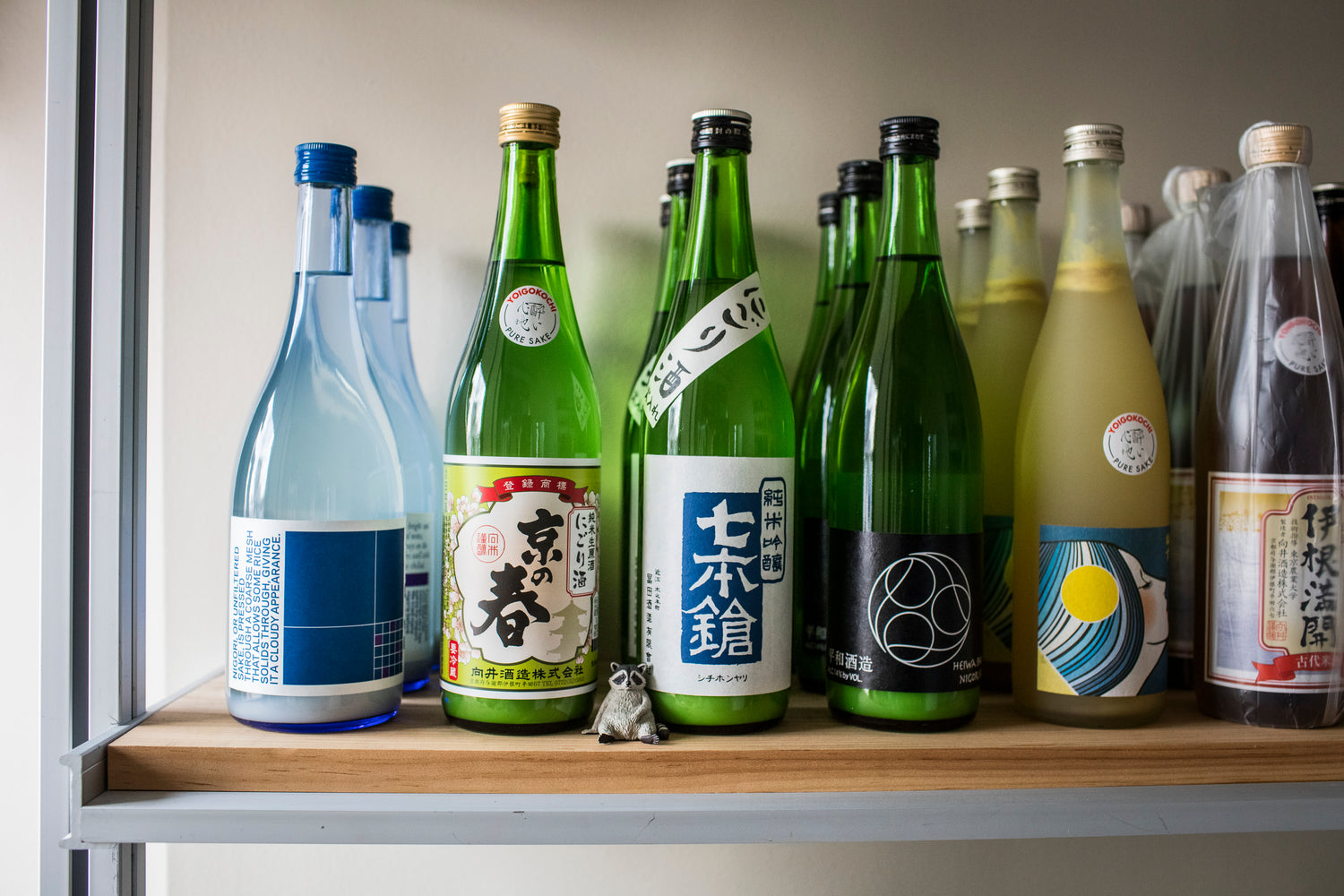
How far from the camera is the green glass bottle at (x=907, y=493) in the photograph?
21.2 inches

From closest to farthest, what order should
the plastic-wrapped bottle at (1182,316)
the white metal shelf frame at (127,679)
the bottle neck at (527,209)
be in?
the white metal shelf frame at (127,679), the bottle neck at (527,209), the plastic-wrapped bottle at (1182,316)

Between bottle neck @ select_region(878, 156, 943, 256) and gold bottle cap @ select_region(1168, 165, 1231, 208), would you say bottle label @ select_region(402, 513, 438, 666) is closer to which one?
bottle neck @ select_region(878, 156, 943, 256)

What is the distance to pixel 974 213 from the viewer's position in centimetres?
73

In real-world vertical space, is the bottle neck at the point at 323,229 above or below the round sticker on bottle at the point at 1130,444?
above

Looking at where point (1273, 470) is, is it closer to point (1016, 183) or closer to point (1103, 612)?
point (1103, 612)

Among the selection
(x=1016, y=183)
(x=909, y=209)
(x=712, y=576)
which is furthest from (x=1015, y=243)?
(x=712, y=576)

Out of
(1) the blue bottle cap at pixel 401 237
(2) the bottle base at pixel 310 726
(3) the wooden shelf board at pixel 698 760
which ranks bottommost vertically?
(3) the wooden shelf board at pixel 698 760

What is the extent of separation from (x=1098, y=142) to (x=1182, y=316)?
220 mm

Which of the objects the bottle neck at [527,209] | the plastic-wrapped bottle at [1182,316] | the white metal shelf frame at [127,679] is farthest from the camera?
the plastic-wrapped bottle at [1182,316]

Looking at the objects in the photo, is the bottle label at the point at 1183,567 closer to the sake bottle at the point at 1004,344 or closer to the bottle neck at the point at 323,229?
the sake bottle at the point at 1004,344

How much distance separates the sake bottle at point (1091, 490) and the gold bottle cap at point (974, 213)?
0.12 meters

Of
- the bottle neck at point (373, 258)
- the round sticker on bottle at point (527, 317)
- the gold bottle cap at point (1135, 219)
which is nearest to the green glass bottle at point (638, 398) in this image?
the round sticker on bottle at point (527, 317)

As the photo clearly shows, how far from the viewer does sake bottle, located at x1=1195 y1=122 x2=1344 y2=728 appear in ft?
1.85

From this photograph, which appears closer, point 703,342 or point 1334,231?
point 703,342
